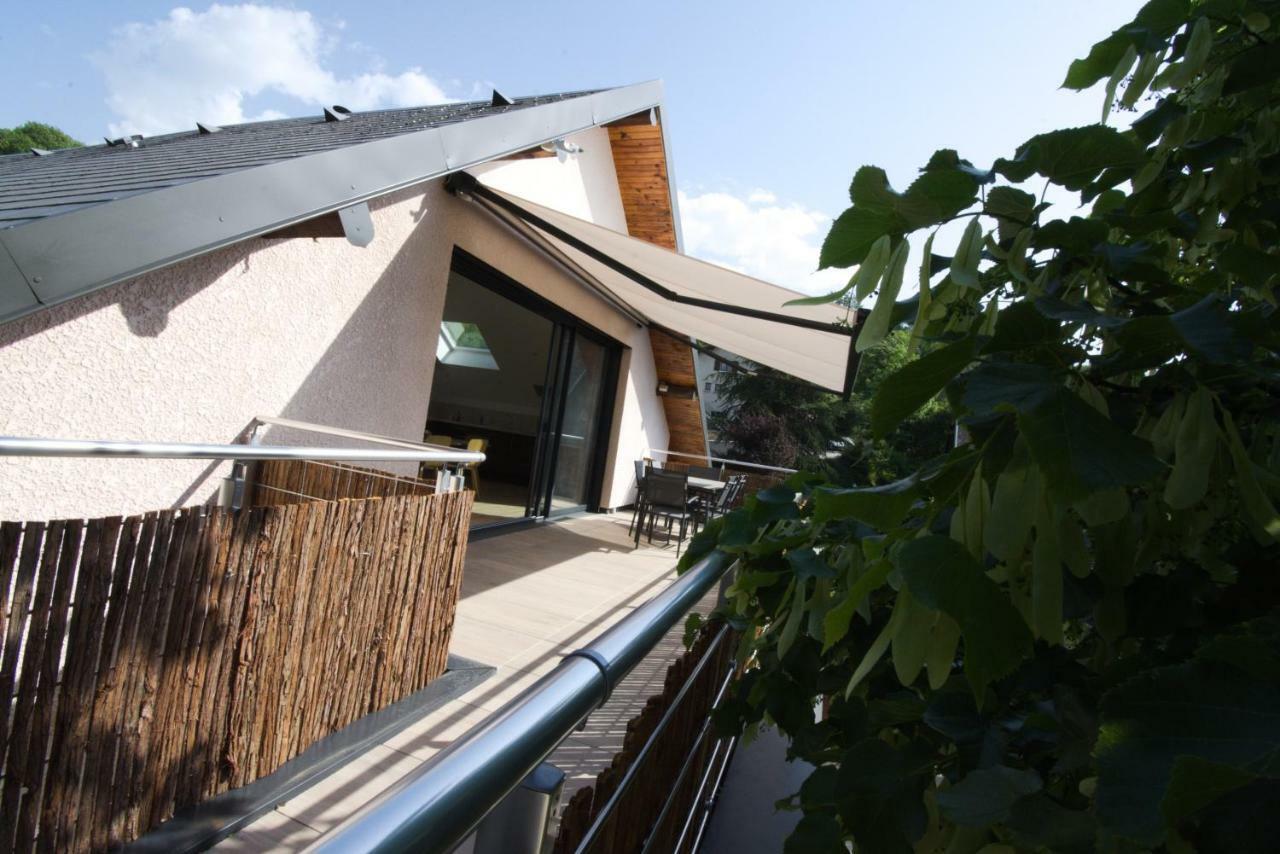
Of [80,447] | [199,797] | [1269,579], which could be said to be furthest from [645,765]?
[199,797]

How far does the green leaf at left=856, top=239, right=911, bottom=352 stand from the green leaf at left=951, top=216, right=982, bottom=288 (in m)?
0.05

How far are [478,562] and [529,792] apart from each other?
21.7 ft

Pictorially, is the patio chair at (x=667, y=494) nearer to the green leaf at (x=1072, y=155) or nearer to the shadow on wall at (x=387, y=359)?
the shadow on wall at (x=387, y=359)

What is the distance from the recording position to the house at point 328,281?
324cm

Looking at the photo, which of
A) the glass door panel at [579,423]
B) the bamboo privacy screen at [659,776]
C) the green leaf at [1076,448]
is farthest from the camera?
the glass door panel at [579,423]

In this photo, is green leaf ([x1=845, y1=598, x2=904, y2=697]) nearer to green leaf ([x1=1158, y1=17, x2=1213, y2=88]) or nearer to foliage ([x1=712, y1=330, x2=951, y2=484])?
green leaf ([x1=1158, y1=17, x2=1213, y2=88])

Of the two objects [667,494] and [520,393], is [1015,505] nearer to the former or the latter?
[667,494]

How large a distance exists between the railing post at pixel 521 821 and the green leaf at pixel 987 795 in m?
0.40

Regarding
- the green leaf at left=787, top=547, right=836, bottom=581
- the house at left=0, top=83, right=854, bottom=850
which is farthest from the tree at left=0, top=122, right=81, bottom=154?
the green leaf at left=787, top=547, right=836, bottom=581

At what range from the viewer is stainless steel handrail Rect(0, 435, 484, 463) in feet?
6.49

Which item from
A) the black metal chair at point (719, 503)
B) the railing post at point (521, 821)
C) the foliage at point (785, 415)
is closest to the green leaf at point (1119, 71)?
the railing post at point (521, 821)

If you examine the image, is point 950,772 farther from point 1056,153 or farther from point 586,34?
point 586,34

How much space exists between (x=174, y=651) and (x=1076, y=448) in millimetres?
2848

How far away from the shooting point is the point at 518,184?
8039 mm
